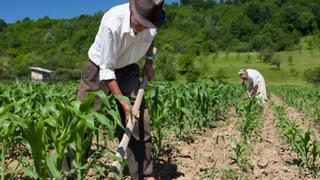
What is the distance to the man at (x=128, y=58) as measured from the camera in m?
3.28

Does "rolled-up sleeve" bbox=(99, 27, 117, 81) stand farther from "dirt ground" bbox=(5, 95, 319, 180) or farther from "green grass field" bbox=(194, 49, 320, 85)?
"green grass field" bbox=(194, 49, 320, 85)

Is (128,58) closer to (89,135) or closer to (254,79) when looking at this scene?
(89,135)

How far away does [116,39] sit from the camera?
333 centimetres

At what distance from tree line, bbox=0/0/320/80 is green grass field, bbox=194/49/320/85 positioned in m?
3.75

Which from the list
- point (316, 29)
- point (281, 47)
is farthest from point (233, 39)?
point (316, 29)

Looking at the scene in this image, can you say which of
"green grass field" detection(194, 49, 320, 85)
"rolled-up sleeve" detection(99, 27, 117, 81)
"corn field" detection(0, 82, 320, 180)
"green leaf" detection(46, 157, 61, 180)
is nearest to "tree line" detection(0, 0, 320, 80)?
"green grass field" detection(194, 49, 320, 85)

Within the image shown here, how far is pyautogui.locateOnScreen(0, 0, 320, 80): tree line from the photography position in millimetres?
72569

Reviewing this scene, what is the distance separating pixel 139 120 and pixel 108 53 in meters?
0.71

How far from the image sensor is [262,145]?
228 inches

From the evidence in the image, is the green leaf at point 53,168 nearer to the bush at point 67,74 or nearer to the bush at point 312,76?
the bush at point 67,74

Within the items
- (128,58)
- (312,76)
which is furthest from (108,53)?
(312,76)

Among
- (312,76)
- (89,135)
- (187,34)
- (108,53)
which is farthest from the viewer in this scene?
(187,34)

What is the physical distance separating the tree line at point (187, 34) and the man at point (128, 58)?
60428mm

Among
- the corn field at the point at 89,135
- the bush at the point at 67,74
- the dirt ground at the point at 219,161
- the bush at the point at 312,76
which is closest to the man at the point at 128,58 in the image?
the corn field at the point at 89,135
